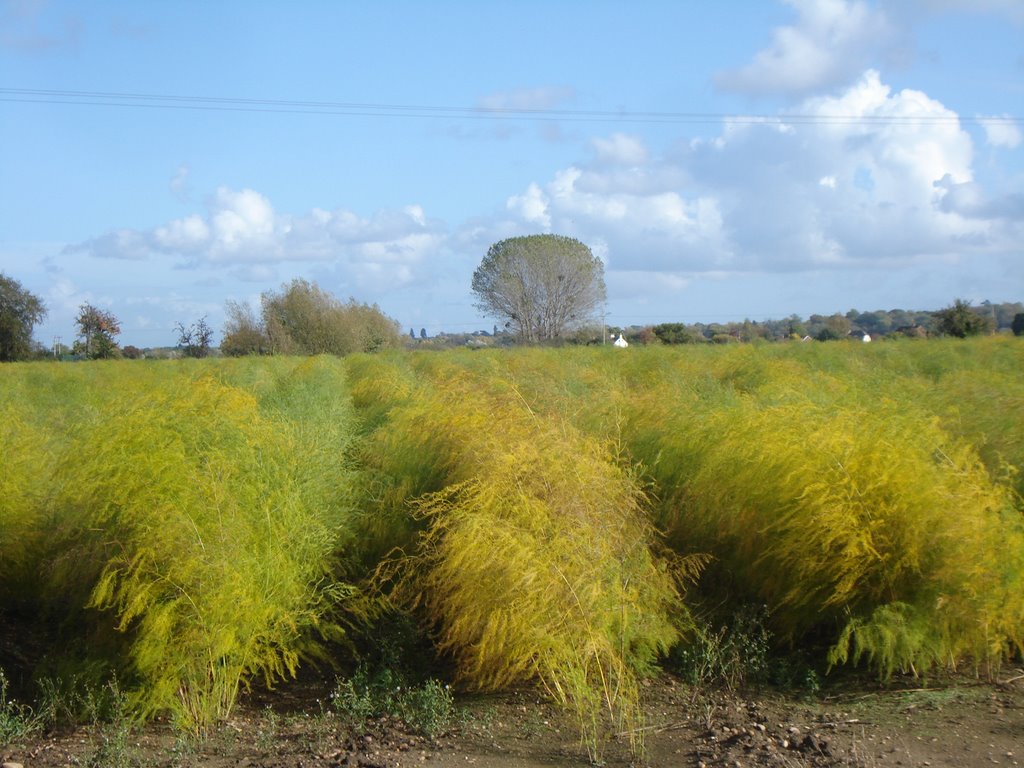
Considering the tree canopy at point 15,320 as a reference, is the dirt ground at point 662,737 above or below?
below

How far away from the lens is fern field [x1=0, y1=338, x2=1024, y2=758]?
5.77 metres

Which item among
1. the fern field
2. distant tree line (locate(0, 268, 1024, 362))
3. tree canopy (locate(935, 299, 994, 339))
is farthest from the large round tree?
the fern field

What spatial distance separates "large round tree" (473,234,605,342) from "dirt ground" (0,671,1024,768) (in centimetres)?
3971

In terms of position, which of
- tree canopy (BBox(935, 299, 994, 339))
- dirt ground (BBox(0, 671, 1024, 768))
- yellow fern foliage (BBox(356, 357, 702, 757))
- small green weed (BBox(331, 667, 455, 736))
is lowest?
dirt ground (BBox(0, 671, 1024, 768))

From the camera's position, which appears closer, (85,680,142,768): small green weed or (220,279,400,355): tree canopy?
(85,680,142,768): small green weed

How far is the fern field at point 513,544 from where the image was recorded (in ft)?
18.9

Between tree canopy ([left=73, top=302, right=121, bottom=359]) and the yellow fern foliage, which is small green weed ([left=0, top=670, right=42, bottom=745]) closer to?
the yellow fern foliage

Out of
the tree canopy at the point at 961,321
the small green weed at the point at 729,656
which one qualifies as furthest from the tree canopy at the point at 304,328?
the small green weed at the point at 729,656

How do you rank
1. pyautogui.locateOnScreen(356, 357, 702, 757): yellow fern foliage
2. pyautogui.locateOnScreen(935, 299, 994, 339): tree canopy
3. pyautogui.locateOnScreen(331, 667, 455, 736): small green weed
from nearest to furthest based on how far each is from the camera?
pyautogui.locateOnScreen(356, 357, 702, 757): yellow fern foliage < pyautogui.locateOnScreen(331, 667, 455, 736): small green weed < pyautogui.locateOnScreen(935, 299, 994, 339): tree canopy

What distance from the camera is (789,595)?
253 inches

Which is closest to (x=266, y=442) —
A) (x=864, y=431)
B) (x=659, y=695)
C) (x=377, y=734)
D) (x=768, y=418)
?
(x=377, y=734)

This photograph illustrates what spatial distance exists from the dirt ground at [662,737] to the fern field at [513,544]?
190 mm

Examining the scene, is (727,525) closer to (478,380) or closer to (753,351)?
(478,380)

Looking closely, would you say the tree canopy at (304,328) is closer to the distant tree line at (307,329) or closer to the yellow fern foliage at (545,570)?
the distant tree line at (307,329)
